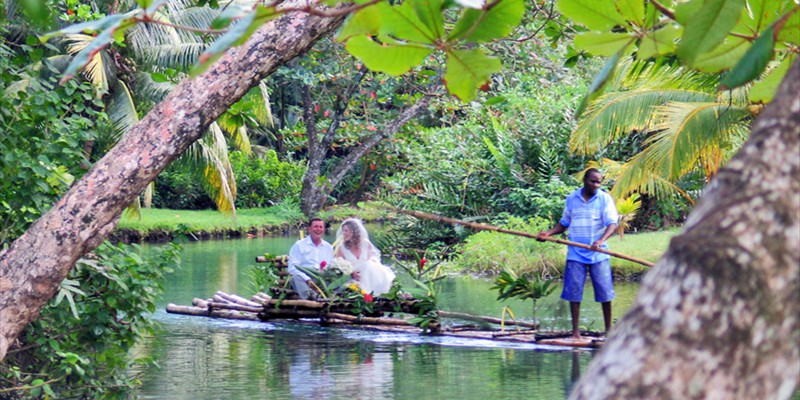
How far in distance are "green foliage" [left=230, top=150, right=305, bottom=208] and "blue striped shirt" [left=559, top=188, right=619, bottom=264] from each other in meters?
23.0

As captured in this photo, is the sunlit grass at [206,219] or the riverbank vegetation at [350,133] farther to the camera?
the sunlit grass at [206,219]

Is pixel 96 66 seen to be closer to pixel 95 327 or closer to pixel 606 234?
pixel 606 234

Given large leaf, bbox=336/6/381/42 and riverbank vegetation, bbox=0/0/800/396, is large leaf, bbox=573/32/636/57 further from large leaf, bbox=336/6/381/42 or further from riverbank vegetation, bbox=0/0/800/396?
large leaf, bbox=336/6/381/42

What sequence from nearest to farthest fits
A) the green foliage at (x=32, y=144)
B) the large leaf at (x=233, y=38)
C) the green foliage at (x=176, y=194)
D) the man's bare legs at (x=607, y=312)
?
the large leaf at (x=233, y=38) → the green foliage at (x=32, y=144) → the man's bare legs at (x=607, y=312) → the green foliage at (x=176, y=194)

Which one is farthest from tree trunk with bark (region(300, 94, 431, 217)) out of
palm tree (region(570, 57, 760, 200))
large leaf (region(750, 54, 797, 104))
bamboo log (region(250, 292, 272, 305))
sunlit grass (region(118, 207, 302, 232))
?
large leaf (region(750, 54, 797, 104))

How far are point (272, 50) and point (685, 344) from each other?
3.07 metres

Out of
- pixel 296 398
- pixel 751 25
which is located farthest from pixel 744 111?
pixel 751 25

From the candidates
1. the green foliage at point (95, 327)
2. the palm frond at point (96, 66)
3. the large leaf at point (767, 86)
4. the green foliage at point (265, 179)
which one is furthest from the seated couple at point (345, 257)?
the green foliage at point (265, 179)

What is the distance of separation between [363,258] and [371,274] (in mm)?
297

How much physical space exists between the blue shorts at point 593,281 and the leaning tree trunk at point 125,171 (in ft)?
20.4

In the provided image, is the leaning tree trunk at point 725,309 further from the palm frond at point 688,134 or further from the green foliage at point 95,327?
the palm frond at point 688,134

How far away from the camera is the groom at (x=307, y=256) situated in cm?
1159

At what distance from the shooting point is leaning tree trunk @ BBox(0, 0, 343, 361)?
390 cm

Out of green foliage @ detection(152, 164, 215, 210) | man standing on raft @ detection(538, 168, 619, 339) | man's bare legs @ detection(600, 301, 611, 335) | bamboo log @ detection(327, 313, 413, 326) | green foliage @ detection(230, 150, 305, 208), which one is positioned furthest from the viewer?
green foliage @ detection(152, 164, 215, 210)
